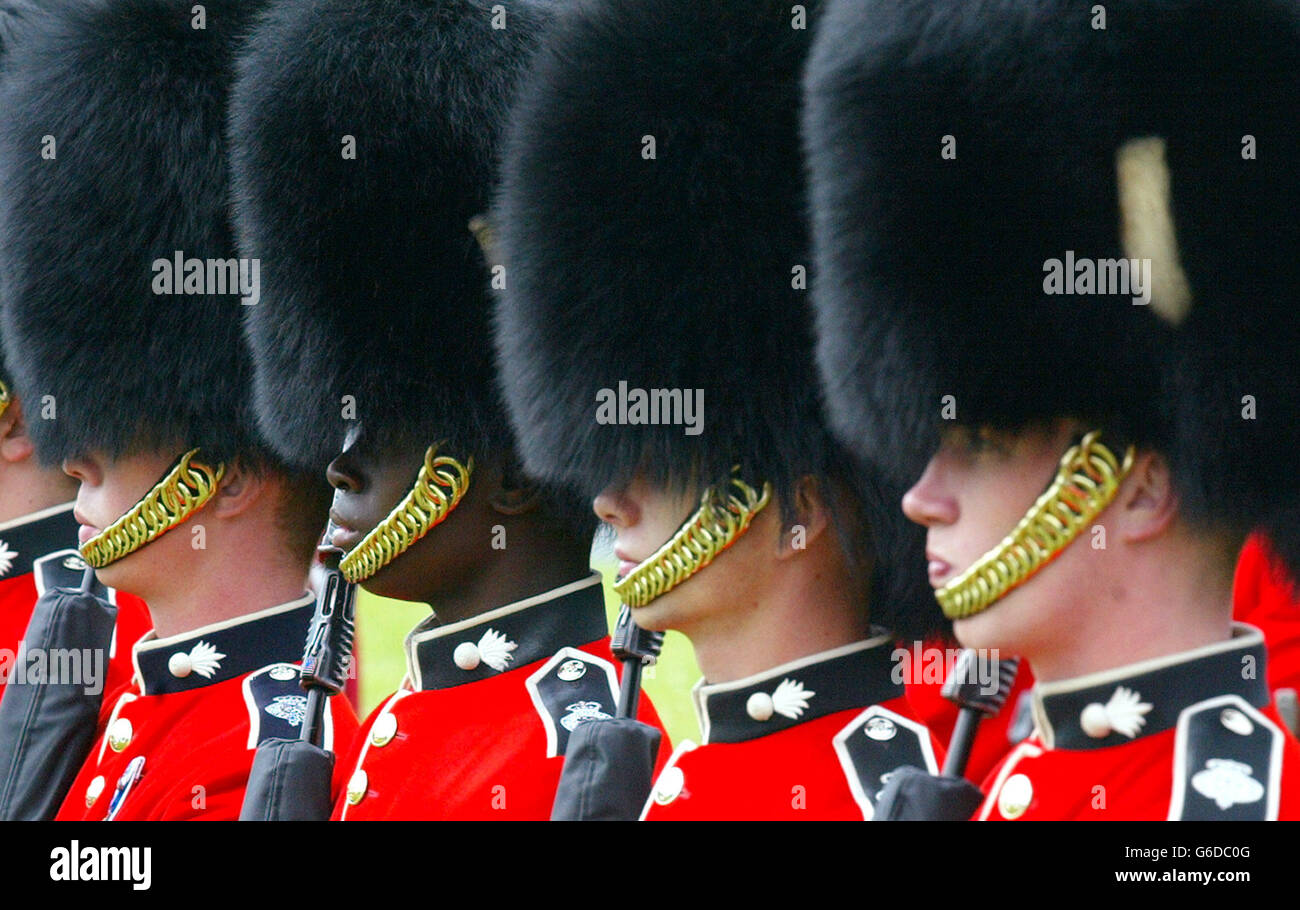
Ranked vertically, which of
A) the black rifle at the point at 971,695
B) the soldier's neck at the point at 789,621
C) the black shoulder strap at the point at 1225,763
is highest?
the soldier's neck at the point at 789,621

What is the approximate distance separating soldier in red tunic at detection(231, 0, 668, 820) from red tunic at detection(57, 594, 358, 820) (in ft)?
0.60

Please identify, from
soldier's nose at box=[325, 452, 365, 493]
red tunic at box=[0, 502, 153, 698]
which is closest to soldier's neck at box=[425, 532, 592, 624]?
soldier's nose at box=[325, 452, 365, 493]

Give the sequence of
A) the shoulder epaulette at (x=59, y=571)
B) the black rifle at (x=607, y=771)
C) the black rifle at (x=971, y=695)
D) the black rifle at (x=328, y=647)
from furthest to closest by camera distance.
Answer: the shoulder epaulette at (x=59, y=571) → the black rifle at (x=328, y=647) → the black rifle at (x=607, y=771) → the black rifle at (x=971, y=695)

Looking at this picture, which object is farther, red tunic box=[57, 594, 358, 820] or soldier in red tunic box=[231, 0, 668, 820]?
red tunic box=[57, 594, 358, 820]

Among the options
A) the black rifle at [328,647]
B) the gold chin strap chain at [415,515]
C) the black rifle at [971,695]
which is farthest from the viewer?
the black rifle at [328,647]

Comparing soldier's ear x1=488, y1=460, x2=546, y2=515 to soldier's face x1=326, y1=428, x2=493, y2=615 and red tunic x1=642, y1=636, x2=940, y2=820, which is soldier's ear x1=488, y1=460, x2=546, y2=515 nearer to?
soldier's face x1=326, y1=428, x2=493, y2=615

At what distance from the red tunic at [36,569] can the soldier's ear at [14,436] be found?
0.48ft

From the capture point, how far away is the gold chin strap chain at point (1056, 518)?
2051 mm

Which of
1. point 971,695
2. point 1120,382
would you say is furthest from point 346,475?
point 1120,382

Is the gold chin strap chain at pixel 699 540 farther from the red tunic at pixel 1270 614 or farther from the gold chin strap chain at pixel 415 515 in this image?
the red tunic at pixel 1270 614

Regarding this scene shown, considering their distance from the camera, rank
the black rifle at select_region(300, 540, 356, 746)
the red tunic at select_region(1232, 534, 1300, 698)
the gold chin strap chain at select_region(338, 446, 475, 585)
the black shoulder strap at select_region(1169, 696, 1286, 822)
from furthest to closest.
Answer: the black rifle at select_region(300, 540, 356, 746) → the gold chin strap chain at select_region(338, 446, 475, 585) → the red tunic at select_region(1232, 534, 1300, 698) → the black shoulder strap at select_region(1169, 696, 1286, 822)

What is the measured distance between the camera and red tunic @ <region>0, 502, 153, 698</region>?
439 centimetres

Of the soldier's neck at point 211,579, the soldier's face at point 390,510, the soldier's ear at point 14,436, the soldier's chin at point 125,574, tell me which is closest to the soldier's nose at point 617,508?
the soldier's face at point 390,510
